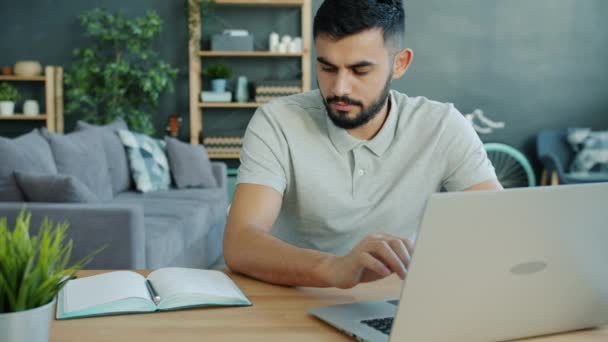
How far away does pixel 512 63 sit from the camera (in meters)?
6.01

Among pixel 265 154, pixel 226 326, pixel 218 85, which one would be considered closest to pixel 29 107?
pixel 218 85

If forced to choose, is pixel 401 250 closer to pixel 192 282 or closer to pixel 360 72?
pixel 192 282

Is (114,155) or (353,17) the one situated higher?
(353,17)

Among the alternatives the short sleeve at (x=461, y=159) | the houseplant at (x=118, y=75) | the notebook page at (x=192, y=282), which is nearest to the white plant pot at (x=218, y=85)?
the houseplant at (x=118, y=75)

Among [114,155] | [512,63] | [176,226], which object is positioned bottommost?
[176,226]

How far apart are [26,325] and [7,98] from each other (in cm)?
513

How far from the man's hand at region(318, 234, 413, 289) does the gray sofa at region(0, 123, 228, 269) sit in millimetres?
1737

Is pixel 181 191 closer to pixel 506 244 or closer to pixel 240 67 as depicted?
pixel 240 67

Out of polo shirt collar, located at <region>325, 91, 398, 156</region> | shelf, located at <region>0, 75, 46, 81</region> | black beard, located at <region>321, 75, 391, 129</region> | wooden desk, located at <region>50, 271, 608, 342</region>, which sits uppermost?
shelf, located at <region>0, 75, 46, 81</region>

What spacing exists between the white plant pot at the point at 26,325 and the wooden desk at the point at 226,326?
0.18 m

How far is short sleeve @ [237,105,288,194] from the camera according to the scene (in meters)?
1.57

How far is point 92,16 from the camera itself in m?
5.30

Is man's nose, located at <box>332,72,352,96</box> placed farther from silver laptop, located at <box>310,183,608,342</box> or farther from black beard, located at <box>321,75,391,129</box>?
silver laptop, located at <box>310,183,608,342</box>

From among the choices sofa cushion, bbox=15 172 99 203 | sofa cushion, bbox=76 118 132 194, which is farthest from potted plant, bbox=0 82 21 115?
sofa cushion, bbox=15 172 99 203
